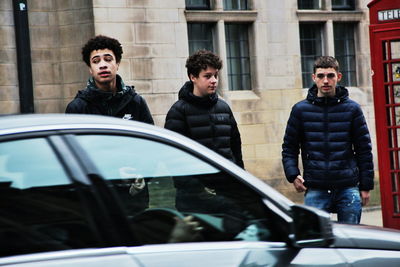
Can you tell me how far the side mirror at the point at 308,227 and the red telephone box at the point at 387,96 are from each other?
5.83 metres

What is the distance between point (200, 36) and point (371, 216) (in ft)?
13.3

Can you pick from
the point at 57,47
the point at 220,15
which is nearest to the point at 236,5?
the point at 220,15

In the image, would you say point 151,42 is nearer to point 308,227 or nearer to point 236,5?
point 236,5

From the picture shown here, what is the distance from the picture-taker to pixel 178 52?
15.2 m

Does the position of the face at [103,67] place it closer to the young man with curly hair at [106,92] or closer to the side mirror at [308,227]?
the young man with curly hair at [106,92]

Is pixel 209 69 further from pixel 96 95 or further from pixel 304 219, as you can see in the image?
pixel 304 219

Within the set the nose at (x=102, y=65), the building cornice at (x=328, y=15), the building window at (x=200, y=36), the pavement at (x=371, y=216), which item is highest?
the building cornice at (x=328, y=15)

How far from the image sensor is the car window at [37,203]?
133 inches

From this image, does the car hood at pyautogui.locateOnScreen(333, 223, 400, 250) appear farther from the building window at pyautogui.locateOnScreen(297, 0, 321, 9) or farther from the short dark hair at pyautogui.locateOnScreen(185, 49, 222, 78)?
the building window at pyautogui.locateOnScreen(297, 0, 321, 9)

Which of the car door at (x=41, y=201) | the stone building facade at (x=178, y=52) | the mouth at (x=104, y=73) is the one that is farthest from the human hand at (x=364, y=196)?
the stone building facade at (x=178, y=52)

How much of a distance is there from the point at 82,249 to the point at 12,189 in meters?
0.31

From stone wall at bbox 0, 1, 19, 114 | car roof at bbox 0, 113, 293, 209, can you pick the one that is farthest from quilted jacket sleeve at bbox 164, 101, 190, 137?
stone wall at bbox 0, 1, 19, 114

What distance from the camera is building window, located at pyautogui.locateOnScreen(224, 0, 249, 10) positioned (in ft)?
52.9

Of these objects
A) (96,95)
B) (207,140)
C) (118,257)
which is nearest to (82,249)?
(118,257)
